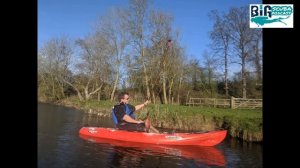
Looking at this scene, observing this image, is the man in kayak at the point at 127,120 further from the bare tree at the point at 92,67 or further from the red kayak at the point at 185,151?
the bare tree at the point at 92,67

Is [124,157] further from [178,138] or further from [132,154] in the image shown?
[178,138]

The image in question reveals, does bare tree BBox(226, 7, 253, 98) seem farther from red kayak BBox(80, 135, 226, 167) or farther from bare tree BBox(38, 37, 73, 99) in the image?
bare tree BBox(38, 37, 73, 99)

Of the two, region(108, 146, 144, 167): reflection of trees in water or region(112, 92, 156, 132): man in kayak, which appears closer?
region(108, 146, 144, 167): reflection of trees in water

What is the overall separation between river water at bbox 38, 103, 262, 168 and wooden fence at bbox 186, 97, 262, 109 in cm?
302

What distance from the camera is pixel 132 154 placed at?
303 inches

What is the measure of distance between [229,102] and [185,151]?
545 cm

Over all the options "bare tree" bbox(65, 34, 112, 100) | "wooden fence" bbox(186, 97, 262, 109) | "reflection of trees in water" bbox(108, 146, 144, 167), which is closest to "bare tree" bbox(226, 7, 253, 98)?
"wooden fence" bbox(186, 97, 262, 109)

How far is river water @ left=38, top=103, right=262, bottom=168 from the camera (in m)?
6.72
